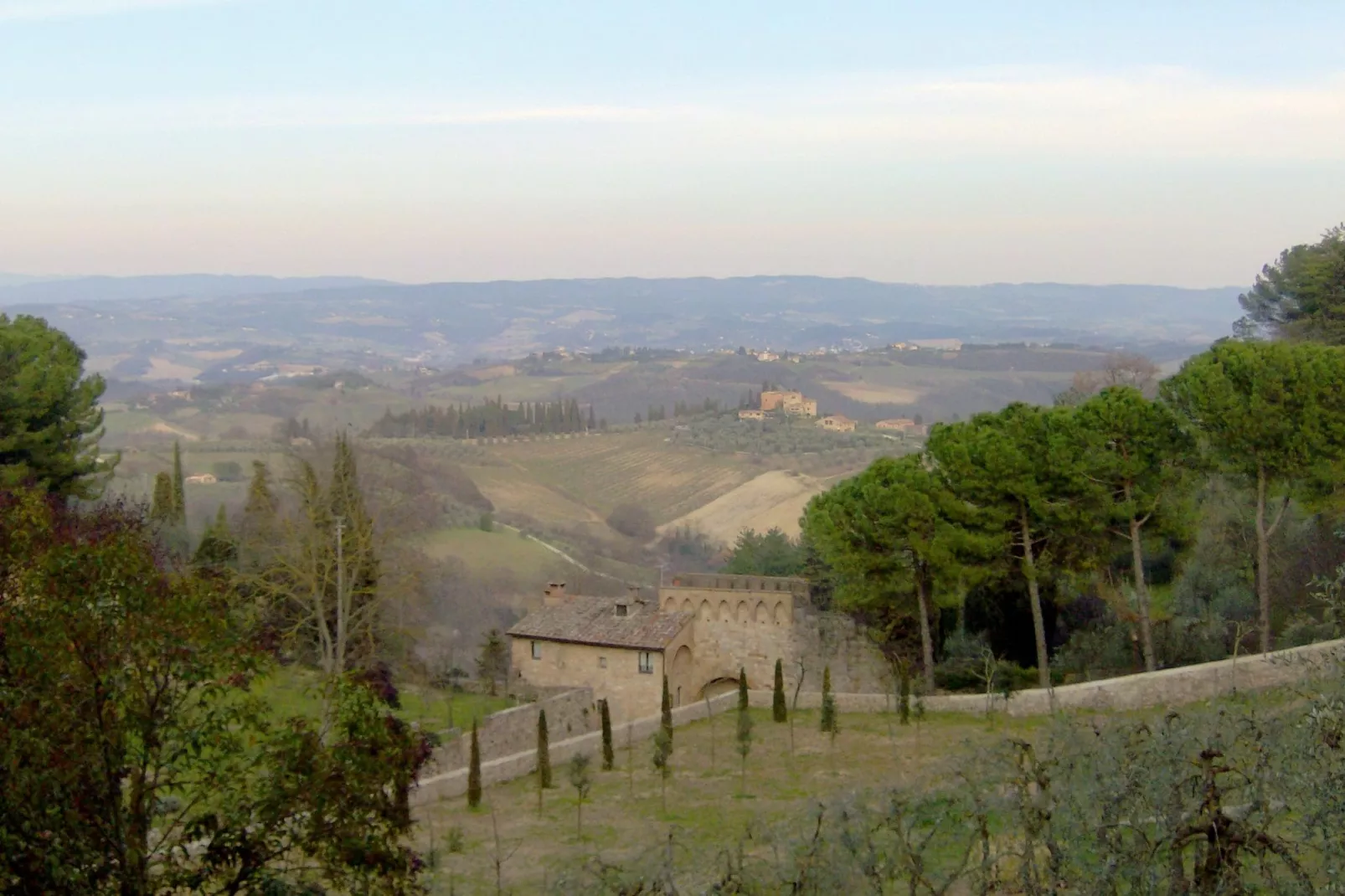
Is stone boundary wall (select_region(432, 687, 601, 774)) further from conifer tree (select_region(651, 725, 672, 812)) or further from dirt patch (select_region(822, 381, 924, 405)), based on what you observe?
dirt patch (select_region(822, 381, 924, 405))

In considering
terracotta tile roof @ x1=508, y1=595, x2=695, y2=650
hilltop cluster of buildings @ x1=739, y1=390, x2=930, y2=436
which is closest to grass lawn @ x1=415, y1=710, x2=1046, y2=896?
terracotta tile roof @ x1=508, y1=595, x2=695, y2=650

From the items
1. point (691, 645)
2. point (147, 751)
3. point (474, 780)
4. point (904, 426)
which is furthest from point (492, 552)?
point (904, 426)

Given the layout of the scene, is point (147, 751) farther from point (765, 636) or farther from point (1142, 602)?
point (765, 636)

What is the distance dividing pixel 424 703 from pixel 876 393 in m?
91.2

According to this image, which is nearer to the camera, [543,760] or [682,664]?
[543,760]

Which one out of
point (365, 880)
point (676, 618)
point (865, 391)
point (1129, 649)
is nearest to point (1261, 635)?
point (1129, 649)

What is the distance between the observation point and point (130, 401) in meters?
103

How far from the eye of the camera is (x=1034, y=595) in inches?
957

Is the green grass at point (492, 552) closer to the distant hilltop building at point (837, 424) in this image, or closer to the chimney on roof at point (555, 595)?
the chimney on roof at point (555, 595)

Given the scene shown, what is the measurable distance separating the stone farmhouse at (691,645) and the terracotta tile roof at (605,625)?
0.03 m

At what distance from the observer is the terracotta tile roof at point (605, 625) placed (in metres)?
28.3

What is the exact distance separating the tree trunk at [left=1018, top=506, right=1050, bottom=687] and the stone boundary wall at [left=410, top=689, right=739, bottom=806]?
6.61 meters

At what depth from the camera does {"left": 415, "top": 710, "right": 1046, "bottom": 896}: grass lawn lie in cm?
1569

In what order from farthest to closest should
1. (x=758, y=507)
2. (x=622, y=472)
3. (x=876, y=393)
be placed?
(x=876, y=393)
(x=622, y=472)
(x=758, y=507)
